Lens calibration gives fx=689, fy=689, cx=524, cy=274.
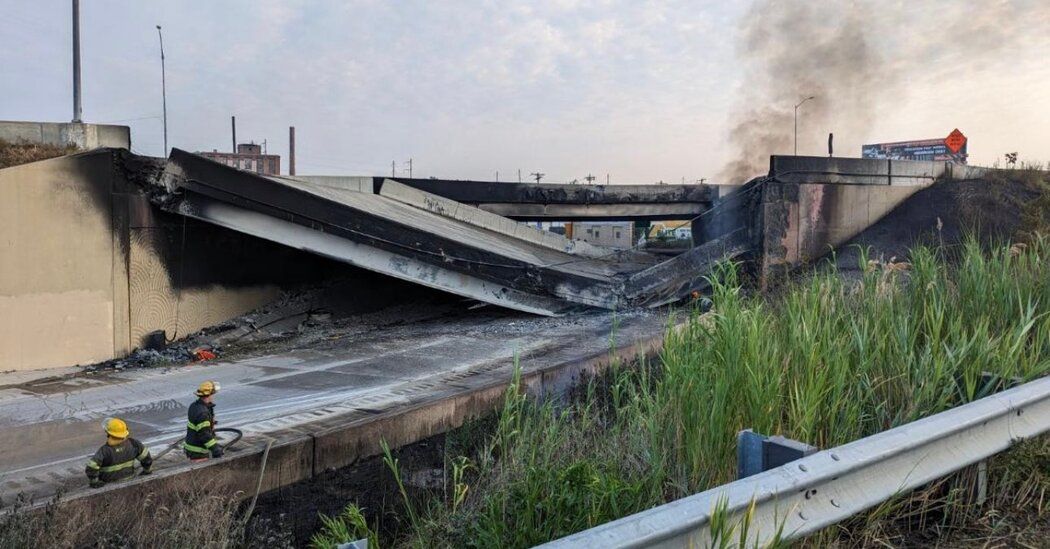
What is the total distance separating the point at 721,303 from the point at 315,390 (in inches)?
192

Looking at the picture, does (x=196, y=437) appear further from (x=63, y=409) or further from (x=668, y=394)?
(x=668, y=394)

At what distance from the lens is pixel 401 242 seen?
11.4 m

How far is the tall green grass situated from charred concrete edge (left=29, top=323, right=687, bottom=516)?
2.83ft

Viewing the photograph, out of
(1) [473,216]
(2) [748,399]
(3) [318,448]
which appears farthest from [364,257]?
(2) [748,399]

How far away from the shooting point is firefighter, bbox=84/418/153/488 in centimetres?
442

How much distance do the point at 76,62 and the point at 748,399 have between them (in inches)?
723

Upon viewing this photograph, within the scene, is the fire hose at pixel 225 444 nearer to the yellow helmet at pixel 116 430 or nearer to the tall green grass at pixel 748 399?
the yellow helmet at pixel 116 430

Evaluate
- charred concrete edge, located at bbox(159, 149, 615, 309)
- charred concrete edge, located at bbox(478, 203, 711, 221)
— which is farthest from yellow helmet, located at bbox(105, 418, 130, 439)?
charred concrete edge, located at bbox(478, 203, 711, 221)

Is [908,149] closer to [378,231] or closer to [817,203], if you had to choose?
[817,203]

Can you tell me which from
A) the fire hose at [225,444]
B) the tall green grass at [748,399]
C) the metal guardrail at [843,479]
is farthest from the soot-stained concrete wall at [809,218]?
the metal guardrail at [843,479]

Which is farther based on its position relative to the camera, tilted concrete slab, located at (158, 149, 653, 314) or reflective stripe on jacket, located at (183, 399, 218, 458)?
tilted concrete slab, located at (158, 149, 653, 314)

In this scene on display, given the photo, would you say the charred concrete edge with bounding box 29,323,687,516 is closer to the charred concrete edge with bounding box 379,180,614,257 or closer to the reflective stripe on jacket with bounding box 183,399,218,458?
the reflective stripe on jacket with bounding box 183,399,218,458

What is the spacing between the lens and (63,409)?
274 inches

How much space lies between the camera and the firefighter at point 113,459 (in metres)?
4.42
